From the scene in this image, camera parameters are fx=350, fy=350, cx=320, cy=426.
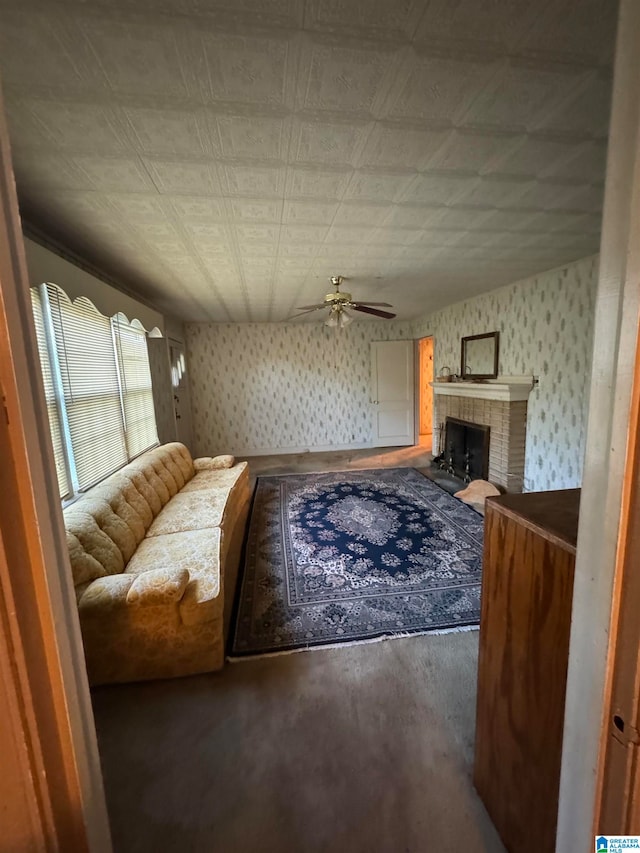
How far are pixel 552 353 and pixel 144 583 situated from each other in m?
3.82

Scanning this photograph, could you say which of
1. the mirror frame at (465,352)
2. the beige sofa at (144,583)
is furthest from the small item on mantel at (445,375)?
the beige sofa at (144,583)

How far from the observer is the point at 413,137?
1.42 m

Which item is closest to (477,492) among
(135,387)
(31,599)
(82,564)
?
(82,564)

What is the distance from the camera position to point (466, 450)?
4.80 meters

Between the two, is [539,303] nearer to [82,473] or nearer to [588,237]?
[588,237]

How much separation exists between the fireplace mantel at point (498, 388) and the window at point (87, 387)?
392 centimetres

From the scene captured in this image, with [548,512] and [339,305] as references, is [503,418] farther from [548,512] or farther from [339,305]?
[548,512]

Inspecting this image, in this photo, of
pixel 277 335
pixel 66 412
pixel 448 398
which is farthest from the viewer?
pixel 277 335

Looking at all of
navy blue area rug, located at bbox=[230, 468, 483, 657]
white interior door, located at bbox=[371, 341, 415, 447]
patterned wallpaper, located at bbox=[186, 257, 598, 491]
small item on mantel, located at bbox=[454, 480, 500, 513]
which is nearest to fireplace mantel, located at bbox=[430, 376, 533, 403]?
patterned wallpaper, located at bbox=[186, 257, 598, 491]

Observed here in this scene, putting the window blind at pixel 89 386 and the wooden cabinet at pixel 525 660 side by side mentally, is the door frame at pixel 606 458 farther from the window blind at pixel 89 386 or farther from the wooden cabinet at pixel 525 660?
the window blind at pixel 89 386

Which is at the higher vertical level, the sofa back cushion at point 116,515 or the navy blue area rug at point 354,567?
the sofa back cushion at point 116,515

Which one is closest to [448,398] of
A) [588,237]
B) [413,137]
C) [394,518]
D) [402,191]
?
[394,518]

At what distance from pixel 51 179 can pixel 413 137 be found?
5.51 ft

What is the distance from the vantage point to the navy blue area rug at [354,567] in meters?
2.08
